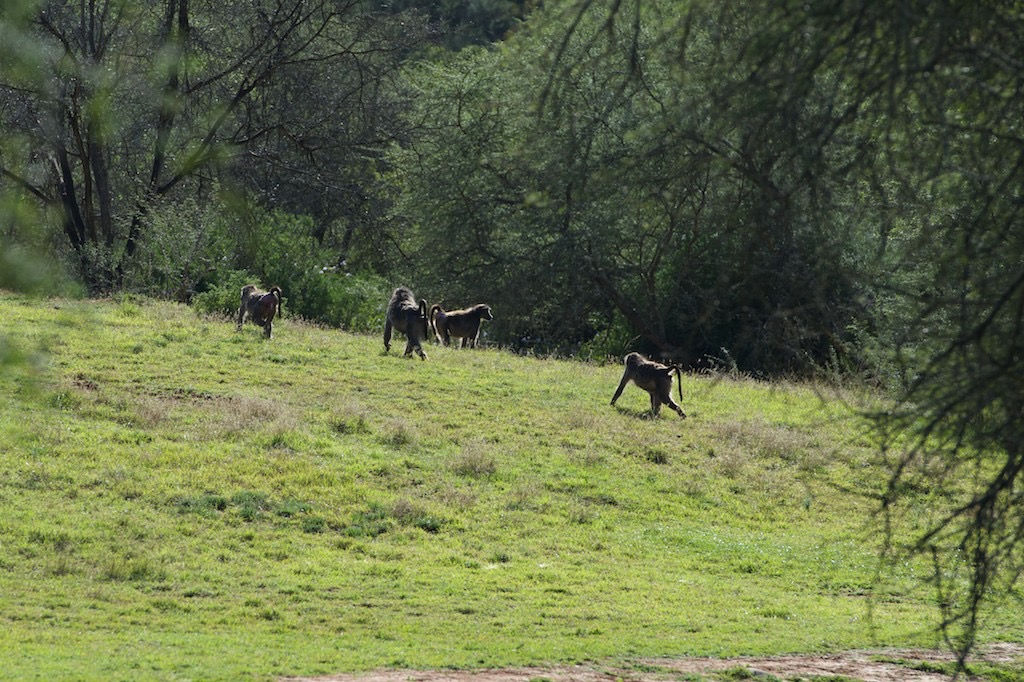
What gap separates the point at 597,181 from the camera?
323 inches

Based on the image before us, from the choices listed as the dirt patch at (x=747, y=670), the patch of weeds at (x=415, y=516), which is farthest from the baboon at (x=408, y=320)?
the dirt patch at (x=747, y=670)

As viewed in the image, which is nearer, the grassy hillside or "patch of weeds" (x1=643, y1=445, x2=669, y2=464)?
the grassy hillside

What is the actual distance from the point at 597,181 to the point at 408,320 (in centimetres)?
1831

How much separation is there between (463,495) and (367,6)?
78.7ft

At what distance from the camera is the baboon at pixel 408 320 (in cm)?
2623

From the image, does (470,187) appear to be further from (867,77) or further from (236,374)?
(867,77)

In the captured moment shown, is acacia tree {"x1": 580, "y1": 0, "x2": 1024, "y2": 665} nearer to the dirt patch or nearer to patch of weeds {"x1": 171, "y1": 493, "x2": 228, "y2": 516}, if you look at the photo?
the dirt patch

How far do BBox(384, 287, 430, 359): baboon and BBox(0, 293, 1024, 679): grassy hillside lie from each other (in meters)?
0.43

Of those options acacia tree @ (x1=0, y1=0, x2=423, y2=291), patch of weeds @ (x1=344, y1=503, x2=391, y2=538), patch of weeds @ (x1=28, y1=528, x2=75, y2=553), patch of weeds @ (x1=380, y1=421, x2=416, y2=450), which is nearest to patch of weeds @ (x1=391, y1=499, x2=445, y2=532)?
patch of weeds @ (x1=344, y1=503, x2=391, y2=538)

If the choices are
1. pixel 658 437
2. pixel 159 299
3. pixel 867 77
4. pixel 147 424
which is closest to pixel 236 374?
pixel 147 424

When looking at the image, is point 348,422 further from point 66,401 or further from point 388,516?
point 66,401

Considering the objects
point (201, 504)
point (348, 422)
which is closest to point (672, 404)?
point (348, 422)

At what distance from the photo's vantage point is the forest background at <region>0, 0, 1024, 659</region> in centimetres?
702

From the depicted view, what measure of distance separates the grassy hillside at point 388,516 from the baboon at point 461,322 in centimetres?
317
